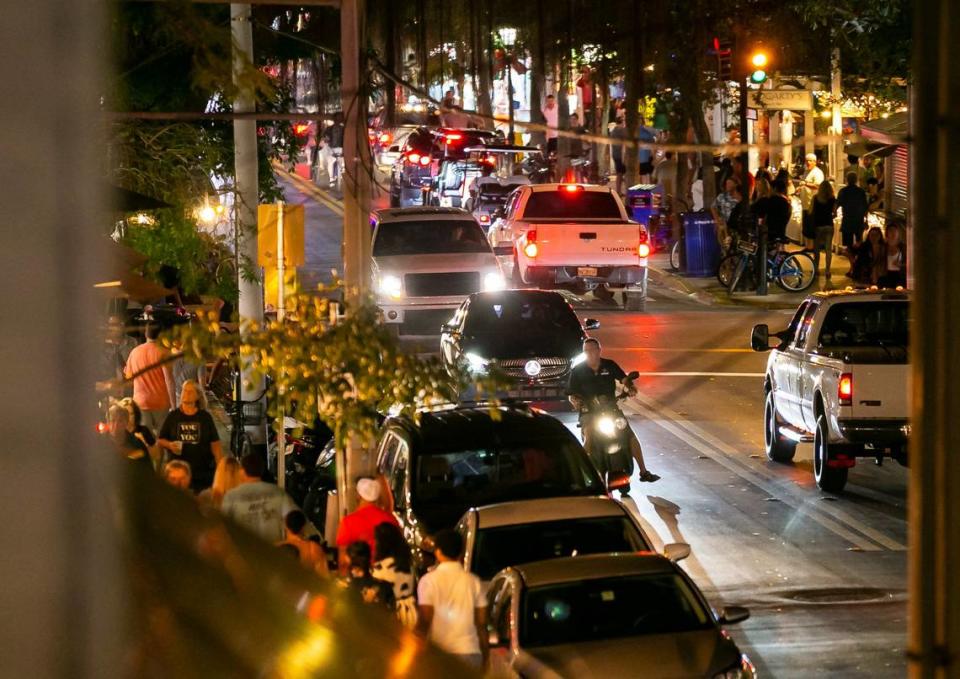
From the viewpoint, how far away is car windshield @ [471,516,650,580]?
9867mm

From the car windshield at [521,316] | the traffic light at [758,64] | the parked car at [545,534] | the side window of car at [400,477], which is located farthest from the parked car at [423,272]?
the parked car at [545,534]

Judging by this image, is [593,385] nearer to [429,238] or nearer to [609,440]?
[609,440]

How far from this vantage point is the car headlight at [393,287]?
23938 millimetres

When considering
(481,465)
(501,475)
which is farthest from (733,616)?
(481,465)

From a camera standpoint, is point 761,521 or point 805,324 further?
point 805,324

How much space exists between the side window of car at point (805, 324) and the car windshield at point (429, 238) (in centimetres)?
956

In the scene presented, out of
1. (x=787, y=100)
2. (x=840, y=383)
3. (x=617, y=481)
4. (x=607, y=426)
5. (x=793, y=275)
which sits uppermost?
(x=787, y=100)

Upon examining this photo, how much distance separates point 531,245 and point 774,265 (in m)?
5.93

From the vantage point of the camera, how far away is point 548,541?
391 inches

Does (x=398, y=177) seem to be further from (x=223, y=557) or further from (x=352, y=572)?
(x=223, y=557)

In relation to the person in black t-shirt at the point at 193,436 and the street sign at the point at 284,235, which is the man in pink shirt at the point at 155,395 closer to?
the person in black t-shirt at the point at 193,436

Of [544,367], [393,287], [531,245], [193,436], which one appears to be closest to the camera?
[193,436]

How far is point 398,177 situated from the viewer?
42500mm

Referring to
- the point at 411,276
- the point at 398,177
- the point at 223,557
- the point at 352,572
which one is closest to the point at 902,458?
the point at 352,572
